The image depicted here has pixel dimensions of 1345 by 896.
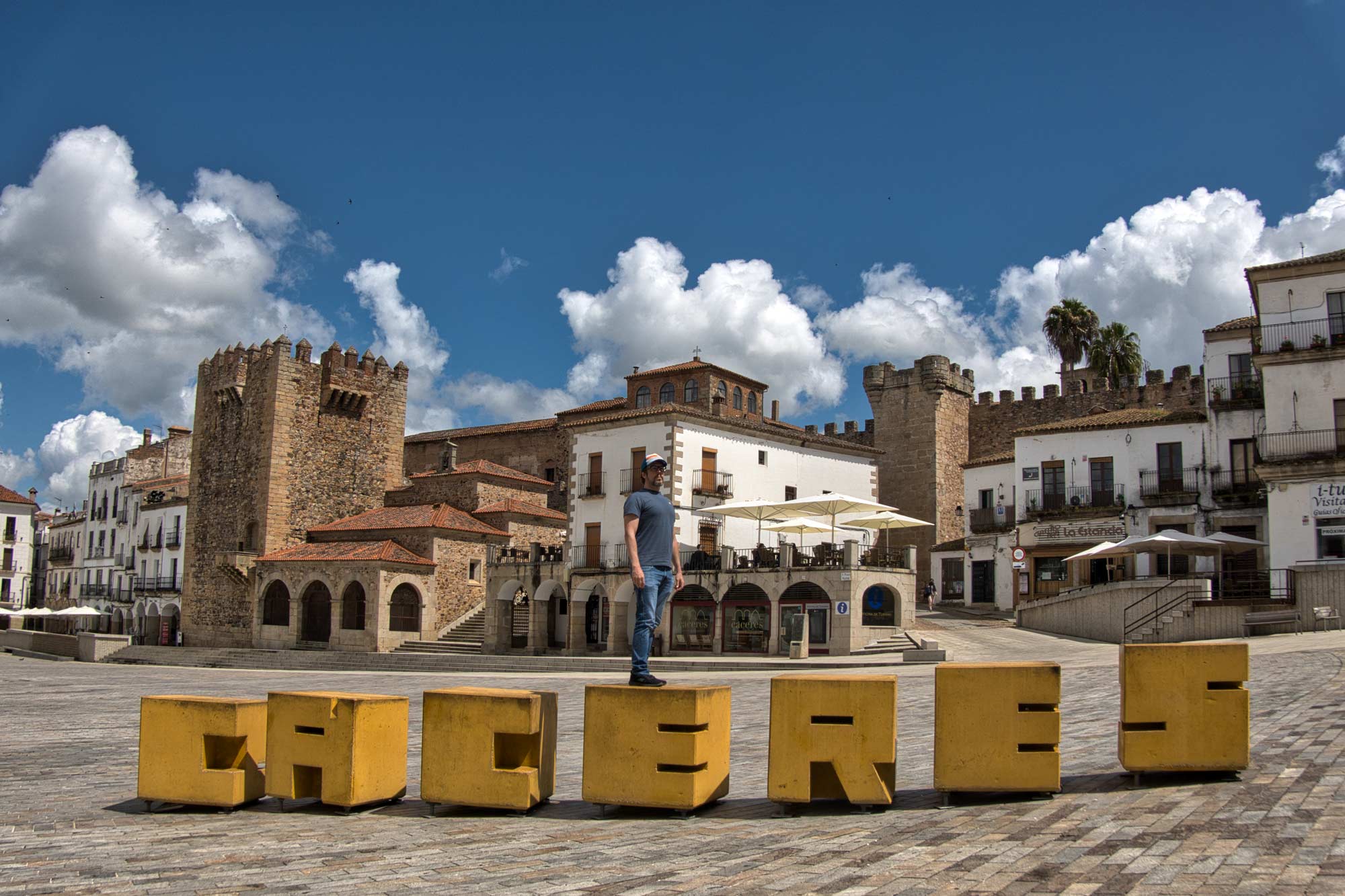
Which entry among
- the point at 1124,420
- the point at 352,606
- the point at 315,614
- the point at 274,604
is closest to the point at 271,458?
the point at 274,604

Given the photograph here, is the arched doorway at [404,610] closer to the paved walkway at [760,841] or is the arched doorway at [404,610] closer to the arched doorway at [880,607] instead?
the arched doorway at [880,607]

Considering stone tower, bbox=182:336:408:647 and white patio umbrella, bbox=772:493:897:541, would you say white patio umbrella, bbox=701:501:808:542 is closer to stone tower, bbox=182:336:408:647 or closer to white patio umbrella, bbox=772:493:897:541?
white patio umbrella, bbox=772:493:897:541

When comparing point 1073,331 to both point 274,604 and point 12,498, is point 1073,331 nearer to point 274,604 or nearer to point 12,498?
point 274,604

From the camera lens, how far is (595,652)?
126ft

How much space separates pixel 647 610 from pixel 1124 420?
35.4 metres

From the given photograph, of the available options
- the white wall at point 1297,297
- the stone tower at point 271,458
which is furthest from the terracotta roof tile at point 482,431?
the white wall at point 1297,297

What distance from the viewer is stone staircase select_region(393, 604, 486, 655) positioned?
42.1m

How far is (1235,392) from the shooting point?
3819 cm

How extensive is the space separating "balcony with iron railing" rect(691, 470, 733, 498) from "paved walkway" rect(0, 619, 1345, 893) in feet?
95.8

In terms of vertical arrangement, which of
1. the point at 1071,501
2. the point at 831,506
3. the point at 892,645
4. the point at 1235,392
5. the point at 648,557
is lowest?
the point at 892,645

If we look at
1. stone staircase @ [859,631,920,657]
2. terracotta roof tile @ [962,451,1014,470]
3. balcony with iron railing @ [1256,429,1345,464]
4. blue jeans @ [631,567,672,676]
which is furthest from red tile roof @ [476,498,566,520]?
blue jeans @ [631,567,672,676]

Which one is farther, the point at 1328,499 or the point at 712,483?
the point at 712,483

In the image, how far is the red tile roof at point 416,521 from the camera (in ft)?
151

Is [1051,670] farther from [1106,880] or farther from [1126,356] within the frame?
[1126,356]
